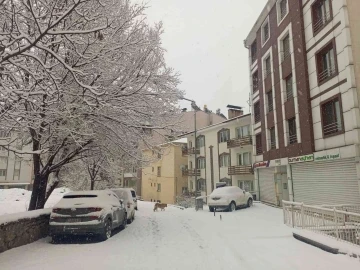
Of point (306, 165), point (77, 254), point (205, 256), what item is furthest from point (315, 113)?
point (77, 254)

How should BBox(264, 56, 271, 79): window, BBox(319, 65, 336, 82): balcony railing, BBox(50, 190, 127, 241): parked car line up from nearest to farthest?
BBox(50, 190, 127, 241): parked car
BBox(319, 65, 336, 82): balcony railing
BBox(264, 56, 271, 79): window

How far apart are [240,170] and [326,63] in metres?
17.2

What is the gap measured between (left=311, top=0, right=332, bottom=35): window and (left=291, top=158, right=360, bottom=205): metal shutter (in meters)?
7.64

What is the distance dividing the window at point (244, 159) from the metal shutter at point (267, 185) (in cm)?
676

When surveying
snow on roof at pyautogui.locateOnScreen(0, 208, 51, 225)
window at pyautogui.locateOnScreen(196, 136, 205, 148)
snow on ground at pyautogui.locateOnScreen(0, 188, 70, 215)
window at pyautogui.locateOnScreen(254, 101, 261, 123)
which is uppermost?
window at pyautogui.locateOnScreen(254, 101, 261, 123)

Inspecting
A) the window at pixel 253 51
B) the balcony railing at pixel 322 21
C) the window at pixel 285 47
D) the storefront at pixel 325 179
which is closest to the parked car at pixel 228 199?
the storefront at pixel 325 179

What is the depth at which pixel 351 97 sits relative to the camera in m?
13.4

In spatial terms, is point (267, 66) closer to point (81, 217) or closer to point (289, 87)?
point (289, 87)

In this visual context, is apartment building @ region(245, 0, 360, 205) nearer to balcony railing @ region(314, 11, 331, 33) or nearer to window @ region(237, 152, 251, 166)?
balcony railing @ region(314, 11, 331, 33)

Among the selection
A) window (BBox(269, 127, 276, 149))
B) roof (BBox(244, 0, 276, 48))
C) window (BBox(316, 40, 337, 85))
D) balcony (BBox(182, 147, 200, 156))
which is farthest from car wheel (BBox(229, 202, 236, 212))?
balcony (BBox(182, 147, 200, 156))

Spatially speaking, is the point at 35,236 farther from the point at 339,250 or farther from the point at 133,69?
the point at 339,250

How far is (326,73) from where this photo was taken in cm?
1603

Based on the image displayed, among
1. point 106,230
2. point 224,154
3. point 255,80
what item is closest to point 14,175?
point 224,154

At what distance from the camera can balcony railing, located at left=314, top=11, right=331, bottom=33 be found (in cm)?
1579
